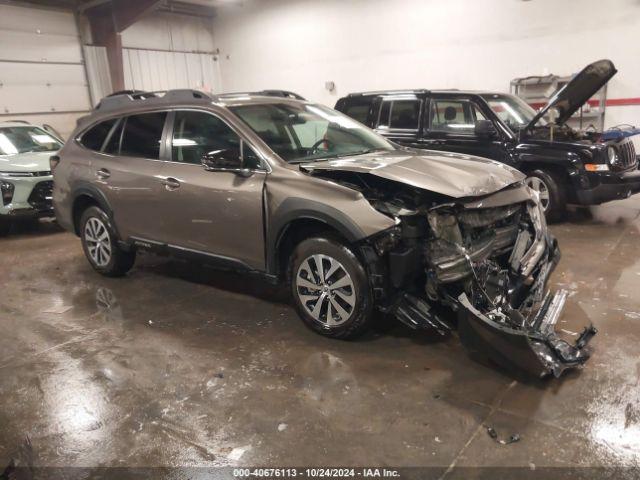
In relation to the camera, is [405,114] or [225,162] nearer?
[225,162]

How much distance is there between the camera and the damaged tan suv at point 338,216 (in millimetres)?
3170

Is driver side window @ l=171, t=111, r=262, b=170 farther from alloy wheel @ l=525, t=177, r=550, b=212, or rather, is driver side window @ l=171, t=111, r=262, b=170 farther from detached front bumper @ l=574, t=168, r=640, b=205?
detached front bumper @ l=574, t=168, r=640, b=205

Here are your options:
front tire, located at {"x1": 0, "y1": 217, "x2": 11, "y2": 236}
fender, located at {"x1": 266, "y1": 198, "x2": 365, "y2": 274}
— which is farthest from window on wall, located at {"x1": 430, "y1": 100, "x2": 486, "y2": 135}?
front tire, located at {"x1": 0, "y1": 217, "x2": 11, "y2": 236}

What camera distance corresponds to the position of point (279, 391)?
305 centimetres

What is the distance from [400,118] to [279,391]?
5.15m

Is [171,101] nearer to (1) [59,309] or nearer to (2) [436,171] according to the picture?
(1) [59,309]

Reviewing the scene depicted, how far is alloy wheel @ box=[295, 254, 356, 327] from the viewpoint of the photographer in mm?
3408

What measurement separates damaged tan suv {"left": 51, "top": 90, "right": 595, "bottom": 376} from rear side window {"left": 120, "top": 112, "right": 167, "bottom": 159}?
0.6 inches

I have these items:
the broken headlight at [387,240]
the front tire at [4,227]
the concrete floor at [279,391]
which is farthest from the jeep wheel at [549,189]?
the front tire at [4,227]

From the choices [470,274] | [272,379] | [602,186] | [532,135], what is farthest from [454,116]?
[272,379]

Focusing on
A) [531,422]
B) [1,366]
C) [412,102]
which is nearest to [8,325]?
[1,366]

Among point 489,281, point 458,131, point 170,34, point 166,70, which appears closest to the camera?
point 489,281

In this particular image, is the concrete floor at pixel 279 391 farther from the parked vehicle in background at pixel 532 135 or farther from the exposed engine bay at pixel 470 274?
the parked vehicle in background at pixel 532 135

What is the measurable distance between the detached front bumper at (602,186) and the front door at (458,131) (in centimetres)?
98
